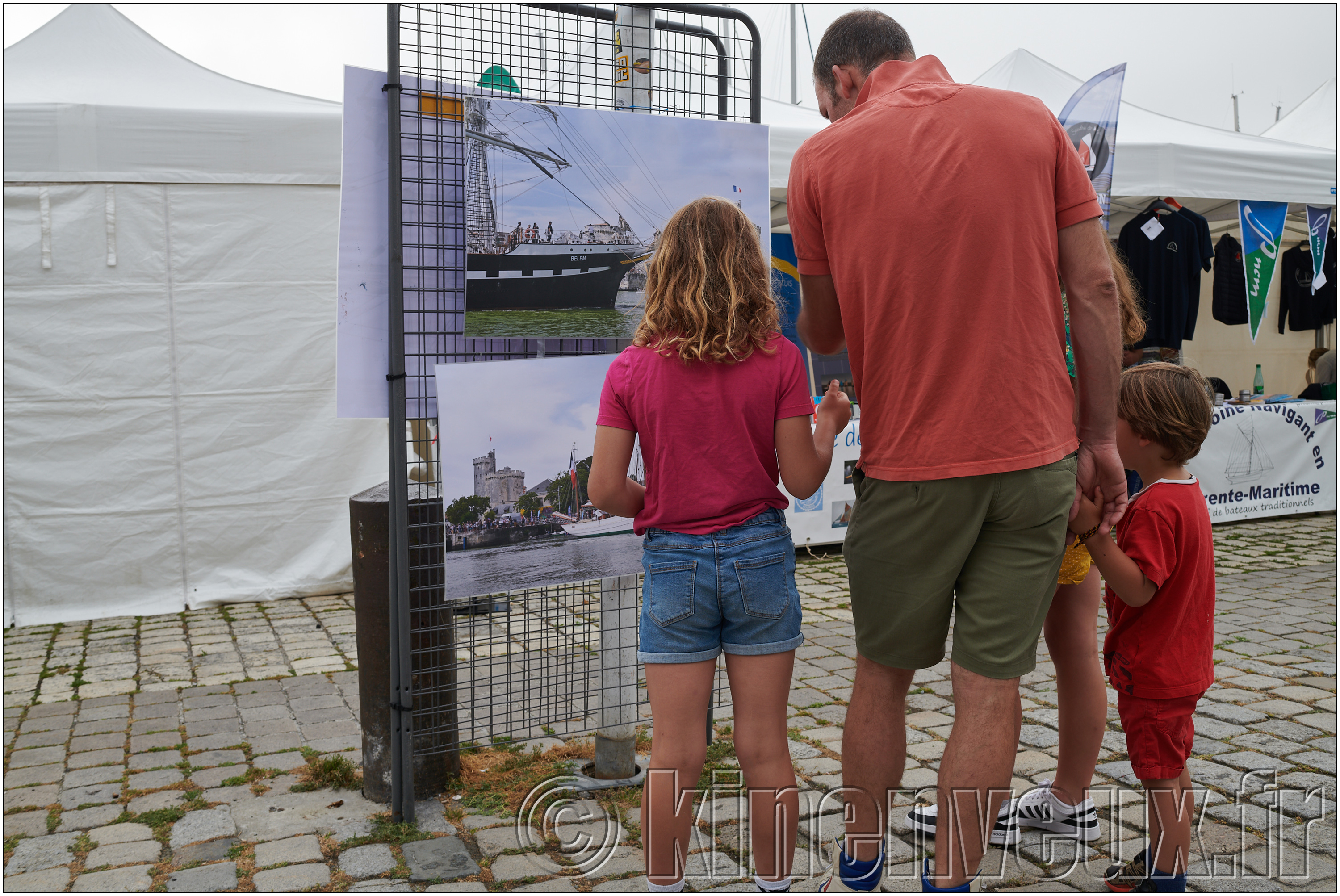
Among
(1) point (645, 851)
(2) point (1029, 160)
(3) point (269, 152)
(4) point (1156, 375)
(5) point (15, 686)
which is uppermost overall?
(3) point (269, 152)

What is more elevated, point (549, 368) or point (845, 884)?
point (549, 368)

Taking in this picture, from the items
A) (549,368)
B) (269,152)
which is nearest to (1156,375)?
(549,368)

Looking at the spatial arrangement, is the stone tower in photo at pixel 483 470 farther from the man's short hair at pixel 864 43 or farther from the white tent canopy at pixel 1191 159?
the white tent canopy at pixel 1191 159

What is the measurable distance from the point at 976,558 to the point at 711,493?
0.56 metres

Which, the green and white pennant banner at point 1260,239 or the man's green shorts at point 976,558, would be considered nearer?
the man's green shorts at point 976,558

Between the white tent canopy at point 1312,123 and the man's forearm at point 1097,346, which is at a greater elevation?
the white tent canopy at point 1312,123

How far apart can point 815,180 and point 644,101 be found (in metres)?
1.14

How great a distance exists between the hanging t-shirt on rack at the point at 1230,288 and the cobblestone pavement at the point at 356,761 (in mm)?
4252

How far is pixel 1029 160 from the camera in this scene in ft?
6.32

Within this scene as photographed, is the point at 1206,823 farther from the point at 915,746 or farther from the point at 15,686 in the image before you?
the point at 15,686

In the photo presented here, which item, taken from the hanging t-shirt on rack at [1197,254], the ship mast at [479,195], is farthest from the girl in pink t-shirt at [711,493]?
the hanging t-shirt on rack at [1197,254]

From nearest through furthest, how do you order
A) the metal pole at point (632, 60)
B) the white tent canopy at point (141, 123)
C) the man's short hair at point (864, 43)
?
the man's short hair at point (864, 43) < the metal pole at point (632, 60) < the white tent canopy at point (141, 123)

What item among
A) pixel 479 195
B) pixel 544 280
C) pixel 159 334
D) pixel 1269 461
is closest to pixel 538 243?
pixel 544 280

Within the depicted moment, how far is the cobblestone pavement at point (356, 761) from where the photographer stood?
2.54 m
